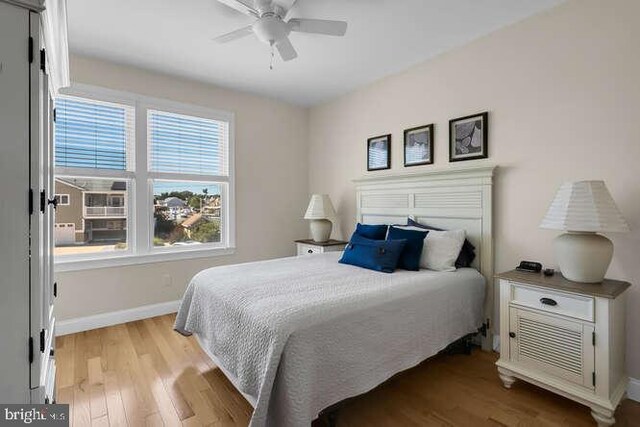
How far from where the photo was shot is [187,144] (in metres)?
3.66

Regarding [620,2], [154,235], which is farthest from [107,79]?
[620,2]

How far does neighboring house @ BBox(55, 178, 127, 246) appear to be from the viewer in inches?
117

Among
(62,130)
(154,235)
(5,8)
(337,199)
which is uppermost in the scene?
(62,130)

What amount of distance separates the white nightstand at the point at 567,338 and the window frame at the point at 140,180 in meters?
3.08

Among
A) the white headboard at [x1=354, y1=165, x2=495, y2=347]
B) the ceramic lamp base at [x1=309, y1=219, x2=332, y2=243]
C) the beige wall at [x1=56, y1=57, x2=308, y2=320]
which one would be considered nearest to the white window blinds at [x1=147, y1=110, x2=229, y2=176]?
the beige wall at [x1=56, y1=57, x2=308, y2=320]

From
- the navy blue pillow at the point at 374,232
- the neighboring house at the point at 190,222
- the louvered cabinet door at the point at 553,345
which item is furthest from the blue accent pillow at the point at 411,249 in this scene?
the neighboring house at the point at 190,222

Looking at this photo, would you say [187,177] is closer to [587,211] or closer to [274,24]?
[274,24]

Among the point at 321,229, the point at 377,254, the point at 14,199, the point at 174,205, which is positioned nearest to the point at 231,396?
the point at 377,254

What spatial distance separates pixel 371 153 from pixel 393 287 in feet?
6.70

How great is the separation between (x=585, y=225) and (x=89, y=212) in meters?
4.03

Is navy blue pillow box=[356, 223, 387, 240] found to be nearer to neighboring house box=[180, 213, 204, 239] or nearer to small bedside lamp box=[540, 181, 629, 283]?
small bedside lamp box=[540, 181, 629, 283]

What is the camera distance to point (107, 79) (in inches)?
122

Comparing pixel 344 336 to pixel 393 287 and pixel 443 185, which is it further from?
pixel 443 185

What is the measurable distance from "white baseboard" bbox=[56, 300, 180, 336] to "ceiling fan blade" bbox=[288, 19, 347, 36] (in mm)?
3059
